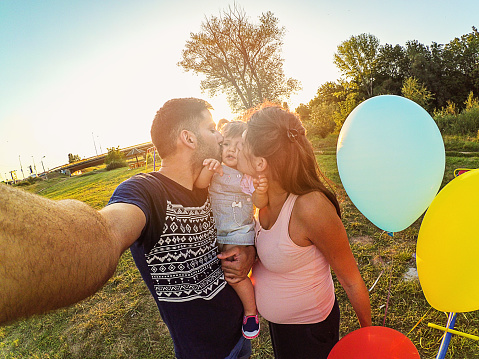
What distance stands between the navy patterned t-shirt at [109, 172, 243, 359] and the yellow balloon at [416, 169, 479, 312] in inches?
45.3

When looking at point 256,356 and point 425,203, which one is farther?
point 256,356

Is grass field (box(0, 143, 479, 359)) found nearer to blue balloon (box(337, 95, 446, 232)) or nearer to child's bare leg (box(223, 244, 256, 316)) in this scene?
blue balloon (box(337, 95, 446, 232))

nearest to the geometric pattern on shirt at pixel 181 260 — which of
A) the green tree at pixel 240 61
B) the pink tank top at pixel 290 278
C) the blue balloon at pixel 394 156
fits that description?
the pink tank top at pixel 290 278

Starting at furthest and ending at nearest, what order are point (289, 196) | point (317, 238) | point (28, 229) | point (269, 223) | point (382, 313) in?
point (382, 313) → point (269, 223) → point (289, 196) → point (317, 238) → point (28, 229)

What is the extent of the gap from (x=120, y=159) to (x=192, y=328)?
34.5 m

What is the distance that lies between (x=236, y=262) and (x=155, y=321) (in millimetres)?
2371

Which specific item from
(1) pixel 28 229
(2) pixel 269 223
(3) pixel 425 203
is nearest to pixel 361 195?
(3) pixel 425 203

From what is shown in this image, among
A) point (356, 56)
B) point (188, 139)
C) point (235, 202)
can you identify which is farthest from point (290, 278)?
point (356, 56)

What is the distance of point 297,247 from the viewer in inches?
50.9

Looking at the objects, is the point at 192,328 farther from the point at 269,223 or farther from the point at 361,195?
the point at 361,195

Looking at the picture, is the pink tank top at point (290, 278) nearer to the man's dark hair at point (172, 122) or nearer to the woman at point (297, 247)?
the woman at point (297, 247)

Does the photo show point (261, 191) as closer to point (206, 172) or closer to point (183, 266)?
point (206, 172)

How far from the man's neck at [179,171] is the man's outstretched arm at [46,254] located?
2.27 ft

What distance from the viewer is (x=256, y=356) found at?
2.43m
